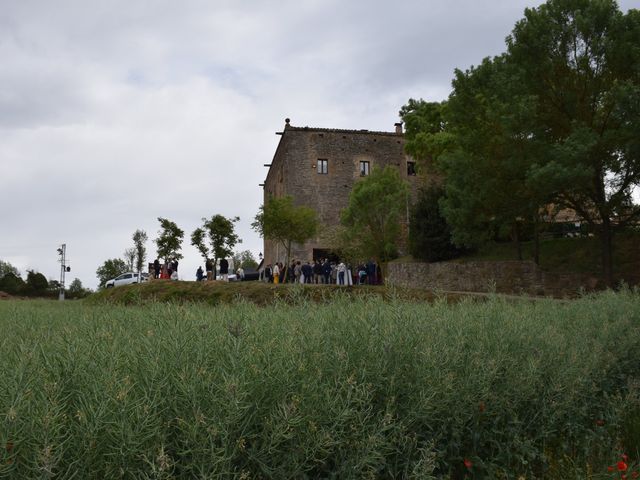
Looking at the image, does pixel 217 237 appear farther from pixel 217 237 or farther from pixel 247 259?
pixel 247 259

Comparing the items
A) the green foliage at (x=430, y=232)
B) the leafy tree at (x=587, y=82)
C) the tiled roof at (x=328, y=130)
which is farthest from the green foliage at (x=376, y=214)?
the leafy tree at (x=587, y=82)

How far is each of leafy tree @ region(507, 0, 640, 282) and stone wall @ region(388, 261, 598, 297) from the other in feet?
6.36

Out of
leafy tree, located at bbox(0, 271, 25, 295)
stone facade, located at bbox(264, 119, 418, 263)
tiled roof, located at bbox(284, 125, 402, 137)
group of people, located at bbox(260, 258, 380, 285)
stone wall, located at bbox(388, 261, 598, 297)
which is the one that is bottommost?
stone wall, located at bbox(388, 261, 598, 297)

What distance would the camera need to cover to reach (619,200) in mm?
19016

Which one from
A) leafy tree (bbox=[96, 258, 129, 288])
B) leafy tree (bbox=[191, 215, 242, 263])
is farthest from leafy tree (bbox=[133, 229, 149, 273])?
leafy tree (bbox=[191, 215, 242, 263])

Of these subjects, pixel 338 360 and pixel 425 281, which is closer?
pixel 338 360

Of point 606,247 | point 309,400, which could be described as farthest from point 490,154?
point 309,400

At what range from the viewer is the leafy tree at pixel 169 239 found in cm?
4591

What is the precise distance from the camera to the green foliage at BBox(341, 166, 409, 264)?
114 feet

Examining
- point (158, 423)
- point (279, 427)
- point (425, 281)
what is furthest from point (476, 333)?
point (425, 281)

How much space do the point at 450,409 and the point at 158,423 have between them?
2.15m

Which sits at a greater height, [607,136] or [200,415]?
[607,136]

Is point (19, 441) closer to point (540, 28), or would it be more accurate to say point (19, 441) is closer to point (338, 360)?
point (338, 360)

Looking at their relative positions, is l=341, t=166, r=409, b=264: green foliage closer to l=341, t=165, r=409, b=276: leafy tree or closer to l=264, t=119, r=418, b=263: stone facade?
l=341, t=165, r=409, b=276: leafy tree
